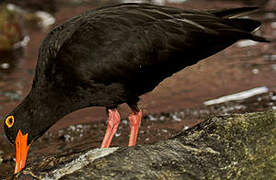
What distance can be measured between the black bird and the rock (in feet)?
2.22

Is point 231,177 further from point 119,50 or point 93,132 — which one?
point 93,132

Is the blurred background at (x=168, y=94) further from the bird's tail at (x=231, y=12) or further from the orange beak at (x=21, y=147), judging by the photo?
the bird's tail at (x=231, y=12)

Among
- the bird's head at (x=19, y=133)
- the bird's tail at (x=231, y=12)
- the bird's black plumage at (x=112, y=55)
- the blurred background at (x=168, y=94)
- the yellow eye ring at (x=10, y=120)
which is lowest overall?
the blurred background at (x=168, y=94)

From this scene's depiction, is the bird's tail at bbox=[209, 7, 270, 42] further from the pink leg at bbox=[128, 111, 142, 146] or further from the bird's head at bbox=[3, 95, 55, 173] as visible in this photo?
the bird's head at bbox=[3, 95, 55, 173]

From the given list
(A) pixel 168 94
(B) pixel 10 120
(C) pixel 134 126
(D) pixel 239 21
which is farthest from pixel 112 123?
(A) pixel 168 94

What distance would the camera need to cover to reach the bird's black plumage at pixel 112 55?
455 cm

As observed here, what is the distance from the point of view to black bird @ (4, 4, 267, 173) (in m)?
4.55

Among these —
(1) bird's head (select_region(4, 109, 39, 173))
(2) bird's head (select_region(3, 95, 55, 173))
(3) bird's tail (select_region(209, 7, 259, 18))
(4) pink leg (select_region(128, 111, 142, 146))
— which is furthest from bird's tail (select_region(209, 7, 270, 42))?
(1) bird's head (select_region(4, 109, 39, 173))

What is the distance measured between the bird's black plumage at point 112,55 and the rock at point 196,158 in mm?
706

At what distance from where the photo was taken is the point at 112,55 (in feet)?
15.1

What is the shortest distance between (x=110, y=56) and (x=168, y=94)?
10.8ft

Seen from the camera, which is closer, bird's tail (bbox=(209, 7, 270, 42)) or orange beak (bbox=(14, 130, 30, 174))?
orange beak (bbox=(14, 130, 30, 174))

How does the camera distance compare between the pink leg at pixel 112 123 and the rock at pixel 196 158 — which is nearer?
the rock at pixel 196 158

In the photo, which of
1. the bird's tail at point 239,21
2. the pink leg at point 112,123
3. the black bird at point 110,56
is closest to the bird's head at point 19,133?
the black bird at point 110,56
